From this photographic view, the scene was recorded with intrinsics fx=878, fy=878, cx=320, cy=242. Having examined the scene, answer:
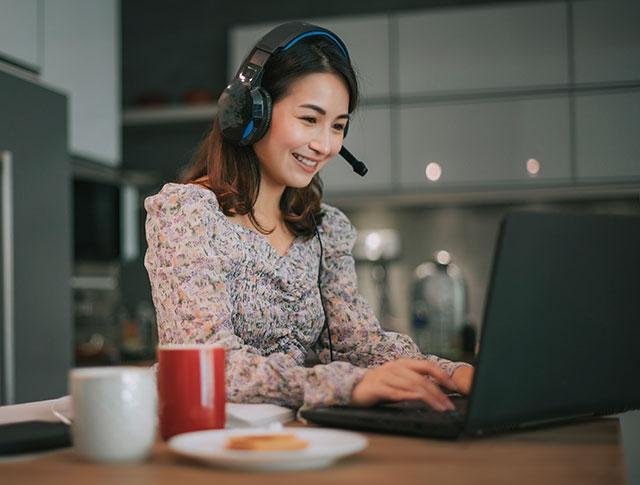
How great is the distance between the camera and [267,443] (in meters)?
0.79

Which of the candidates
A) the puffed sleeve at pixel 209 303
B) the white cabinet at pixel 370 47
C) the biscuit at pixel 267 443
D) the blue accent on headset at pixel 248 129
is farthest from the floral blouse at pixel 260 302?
the white cabinet at pixel 370 47

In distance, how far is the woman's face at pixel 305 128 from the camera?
4.89 ft

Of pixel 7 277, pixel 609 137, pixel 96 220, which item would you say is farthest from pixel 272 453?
pixel 609 137

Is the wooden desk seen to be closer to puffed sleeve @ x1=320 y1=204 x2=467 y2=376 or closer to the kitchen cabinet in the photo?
puffed sleeve @ x1=320 y1=204 x2=467 y2=376

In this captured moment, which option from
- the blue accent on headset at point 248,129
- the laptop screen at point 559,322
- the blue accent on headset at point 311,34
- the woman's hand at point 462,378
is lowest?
the woman's hand at point 462,378

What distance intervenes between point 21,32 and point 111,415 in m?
2.40

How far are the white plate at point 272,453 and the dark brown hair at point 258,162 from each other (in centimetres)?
70

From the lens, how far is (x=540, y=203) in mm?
3863

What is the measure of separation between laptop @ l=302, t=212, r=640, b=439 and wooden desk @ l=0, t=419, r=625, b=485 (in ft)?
0.13

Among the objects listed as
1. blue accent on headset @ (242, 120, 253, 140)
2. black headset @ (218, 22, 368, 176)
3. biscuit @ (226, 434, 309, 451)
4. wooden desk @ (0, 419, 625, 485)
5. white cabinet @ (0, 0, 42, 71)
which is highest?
white cabinet @ (0, 0, 42, 71)

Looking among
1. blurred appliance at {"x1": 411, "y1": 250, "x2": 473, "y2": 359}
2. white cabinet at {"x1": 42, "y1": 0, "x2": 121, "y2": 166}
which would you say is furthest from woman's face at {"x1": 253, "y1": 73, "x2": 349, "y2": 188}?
blurred appliance at {"x1": 411, "y1": 250, "x2": 473, "y2": 359}

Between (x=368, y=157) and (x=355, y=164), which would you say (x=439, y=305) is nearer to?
(x=368, y=157)

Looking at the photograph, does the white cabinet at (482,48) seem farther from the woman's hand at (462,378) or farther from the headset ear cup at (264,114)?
the woman's hand at (462,378)

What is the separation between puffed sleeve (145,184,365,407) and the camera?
1.08 meters
